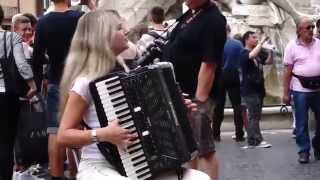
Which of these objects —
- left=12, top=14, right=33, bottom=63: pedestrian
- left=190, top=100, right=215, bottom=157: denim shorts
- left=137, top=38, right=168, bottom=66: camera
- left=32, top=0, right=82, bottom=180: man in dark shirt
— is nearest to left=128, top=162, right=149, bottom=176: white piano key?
left=137, top=38, right=168, bottom=66: camera

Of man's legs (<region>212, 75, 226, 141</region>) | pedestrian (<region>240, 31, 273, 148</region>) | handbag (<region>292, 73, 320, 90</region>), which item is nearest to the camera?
handbag (<region>292, 73, 320, 90</region>)

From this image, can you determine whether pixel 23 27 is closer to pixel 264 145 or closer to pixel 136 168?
pixel 264 145

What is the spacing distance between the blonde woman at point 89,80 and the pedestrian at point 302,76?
5245mm

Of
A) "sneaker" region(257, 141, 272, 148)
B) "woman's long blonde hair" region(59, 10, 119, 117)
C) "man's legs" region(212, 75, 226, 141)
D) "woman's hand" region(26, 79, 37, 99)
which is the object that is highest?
"woman's long blonde hair" region(59, 10, 119, 117)

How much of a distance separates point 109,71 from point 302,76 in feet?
18.0

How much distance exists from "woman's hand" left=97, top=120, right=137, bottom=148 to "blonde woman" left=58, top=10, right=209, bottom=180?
43mm

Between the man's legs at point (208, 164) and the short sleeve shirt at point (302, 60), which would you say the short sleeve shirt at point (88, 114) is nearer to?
the man's legs at point (208, 164)

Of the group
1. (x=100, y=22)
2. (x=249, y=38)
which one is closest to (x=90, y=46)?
(x=100, y=22)

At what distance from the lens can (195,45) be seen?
6.30 metres

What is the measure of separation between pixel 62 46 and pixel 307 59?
380 cm

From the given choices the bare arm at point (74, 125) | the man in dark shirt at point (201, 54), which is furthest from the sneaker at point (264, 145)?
the bare arm at point (74, 125)

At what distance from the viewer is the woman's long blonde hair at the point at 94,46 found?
4.66 m

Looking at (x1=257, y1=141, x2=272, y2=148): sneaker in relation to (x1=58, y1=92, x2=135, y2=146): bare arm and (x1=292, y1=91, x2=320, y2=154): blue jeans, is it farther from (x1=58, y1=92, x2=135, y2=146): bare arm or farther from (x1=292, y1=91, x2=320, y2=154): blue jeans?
(x1=58, y1=92, x2=135, y2=146): bare arm

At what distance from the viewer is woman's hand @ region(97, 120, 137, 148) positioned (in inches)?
173
